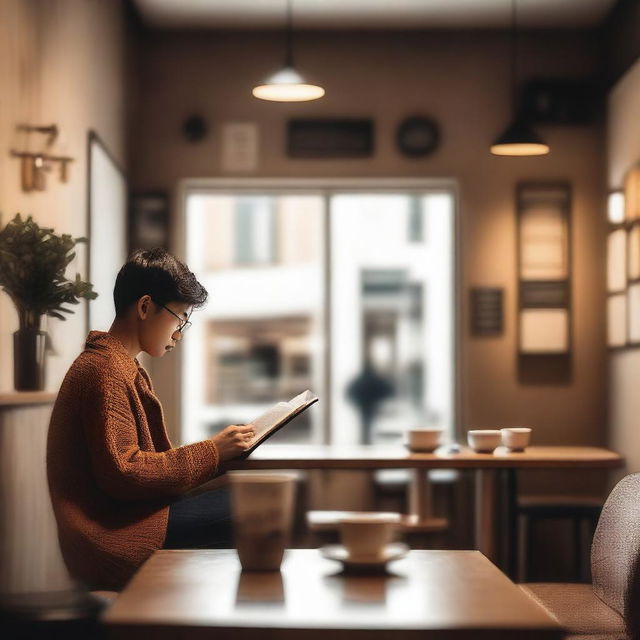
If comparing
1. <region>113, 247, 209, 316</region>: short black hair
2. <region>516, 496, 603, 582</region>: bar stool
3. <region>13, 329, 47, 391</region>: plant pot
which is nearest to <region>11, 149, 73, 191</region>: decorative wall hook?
<region>13, 329, 47, 391</region>: plant pot

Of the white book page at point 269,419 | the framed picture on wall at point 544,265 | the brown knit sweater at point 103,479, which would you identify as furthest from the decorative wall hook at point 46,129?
the framed picture on wall at point 544,265

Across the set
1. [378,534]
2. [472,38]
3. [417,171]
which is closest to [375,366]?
[417,171]

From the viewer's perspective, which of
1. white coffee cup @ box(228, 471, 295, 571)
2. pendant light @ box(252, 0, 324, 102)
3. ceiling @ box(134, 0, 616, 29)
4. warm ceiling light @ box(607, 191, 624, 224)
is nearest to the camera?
white coffee cup @ box(228, 471, 295, 571)

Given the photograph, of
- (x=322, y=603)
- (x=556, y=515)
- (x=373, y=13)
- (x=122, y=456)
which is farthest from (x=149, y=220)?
(x=322, y=603)

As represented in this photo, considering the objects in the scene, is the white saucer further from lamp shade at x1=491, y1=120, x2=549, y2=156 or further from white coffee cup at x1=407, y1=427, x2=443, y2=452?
lamp shade at x1=491, y1=120, x2=549, y2=156

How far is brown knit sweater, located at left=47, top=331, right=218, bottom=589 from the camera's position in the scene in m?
2.16

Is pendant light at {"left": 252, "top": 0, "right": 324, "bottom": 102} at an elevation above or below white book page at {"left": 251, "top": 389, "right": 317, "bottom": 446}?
above

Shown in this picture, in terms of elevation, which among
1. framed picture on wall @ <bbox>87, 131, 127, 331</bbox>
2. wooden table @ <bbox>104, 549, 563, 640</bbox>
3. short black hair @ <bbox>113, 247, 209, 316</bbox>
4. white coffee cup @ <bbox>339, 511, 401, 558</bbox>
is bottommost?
wooden table @ <bbox>104, 549, 563, 640</bbox>

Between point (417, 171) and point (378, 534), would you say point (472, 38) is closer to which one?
point (417, 171)

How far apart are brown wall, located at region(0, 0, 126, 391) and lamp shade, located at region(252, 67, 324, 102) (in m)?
0.80

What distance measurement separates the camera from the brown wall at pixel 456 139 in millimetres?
5828

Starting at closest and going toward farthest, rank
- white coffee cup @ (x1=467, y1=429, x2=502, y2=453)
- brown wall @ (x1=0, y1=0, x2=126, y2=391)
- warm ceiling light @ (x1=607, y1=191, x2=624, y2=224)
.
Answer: brown wall @ (x1=0, y1=0, x2=126, y2=391) → white coffee cup @ (x1=467, y1=429, x2=502, y2=453) → warm ceiling light @ (x1=607, y1=191, x2=624, y2=224)

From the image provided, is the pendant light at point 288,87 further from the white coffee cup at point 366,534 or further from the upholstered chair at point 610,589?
the white coffee cup at point 366,534

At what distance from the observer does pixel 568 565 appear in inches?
226
